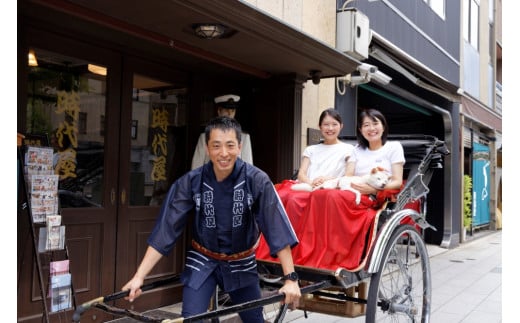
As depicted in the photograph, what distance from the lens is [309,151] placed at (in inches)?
189

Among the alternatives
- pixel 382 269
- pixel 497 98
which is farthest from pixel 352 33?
pixel 497 98

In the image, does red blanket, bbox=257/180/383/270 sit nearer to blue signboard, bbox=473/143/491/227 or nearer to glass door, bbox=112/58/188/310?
glass door, bbox=112/58/188/310

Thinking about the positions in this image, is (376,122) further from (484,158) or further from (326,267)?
(484,158)

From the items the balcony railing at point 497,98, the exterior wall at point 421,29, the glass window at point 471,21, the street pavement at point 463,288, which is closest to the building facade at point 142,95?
the exterior wall at point 421,29

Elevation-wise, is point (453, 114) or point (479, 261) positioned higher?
point (453, 114)

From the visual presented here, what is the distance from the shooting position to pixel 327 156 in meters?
4.68

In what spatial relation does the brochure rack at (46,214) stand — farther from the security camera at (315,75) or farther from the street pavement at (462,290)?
the security camera at (315,75)

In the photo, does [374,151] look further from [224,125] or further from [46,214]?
[46,214]

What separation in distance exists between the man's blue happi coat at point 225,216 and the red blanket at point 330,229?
827 mm

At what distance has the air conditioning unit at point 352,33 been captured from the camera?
7.63 m

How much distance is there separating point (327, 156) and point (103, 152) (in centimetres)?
225
